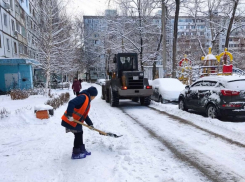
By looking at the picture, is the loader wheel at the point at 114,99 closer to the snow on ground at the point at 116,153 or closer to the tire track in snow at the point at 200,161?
the snow on ground at the point at 116,153

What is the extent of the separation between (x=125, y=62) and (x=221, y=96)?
6384 mm

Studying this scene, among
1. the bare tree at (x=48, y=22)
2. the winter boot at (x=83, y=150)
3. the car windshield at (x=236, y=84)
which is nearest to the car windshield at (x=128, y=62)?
the car windshield at (x=236, y=84)

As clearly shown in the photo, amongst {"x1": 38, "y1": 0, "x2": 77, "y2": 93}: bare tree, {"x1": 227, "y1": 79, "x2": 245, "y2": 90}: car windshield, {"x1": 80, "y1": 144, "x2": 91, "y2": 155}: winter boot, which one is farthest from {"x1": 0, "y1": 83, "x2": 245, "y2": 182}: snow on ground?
{"x1": 38, "y1": 0, "x2": 77, "y2": 93}: bare tree

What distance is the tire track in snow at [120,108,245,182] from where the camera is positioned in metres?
3.31

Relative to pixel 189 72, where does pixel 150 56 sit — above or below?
above

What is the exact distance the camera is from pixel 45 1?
642 inches

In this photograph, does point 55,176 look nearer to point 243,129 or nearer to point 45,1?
point 243,129

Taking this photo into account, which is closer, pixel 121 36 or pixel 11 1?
pixel 121 36

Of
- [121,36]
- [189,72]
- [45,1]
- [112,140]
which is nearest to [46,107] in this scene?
[112,140]

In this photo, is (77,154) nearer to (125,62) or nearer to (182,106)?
(182,106)

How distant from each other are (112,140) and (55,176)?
1.91 m

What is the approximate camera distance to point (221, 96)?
22.5 feet

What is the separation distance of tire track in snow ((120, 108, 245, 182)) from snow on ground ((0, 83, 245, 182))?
0.02 meters

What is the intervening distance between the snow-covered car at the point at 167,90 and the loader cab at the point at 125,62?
1801 millimetres
